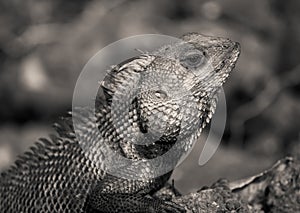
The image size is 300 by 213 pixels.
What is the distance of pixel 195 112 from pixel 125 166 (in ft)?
2.11

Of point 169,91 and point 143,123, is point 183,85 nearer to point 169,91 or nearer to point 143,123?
point 169,91

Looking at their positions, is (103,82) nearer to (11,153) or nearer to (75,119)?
(75,119)

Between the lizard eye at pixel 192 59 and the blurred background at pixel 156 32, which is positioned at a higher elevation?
the blurred background at pixel 156 32

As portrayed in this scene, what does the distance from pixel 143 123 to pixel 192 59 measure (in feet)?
1.92

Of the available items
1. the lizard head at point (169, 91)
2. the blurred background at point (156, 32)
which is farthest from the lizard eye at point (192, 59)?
the blurred background at point (156, 32)

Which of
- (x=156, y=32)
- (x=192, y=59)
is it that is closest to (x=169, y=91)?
(x=192, y=59)

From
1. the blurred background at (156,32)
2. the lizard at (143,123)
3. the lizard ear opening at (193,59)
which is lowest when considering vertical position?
the lizard at (143,123)

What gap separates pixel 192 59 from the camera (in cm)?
579

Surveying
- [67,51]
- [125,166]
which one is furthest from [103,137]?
[67,51]

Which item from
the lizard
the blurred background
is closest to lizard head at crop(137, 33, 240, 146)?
the lizard

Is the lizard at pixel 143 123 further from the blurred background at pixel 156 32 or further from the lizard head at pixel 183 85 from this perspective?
the blurred background at pixel 156 32

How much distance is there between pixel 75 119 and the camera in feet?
20.7

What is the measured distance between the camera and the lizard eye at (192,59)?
228 inches

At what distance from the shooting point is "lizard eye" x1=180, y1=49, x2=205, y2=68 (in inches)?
228
